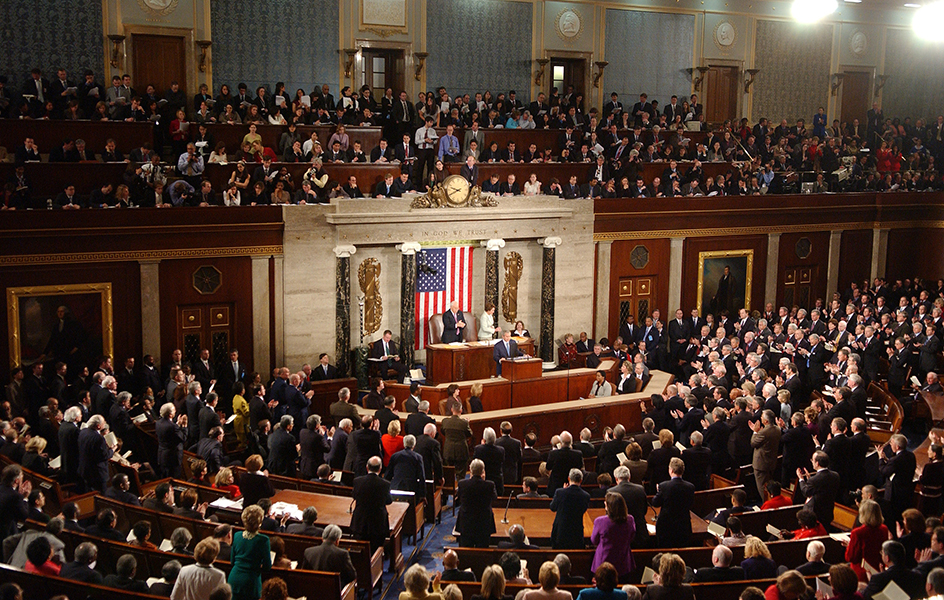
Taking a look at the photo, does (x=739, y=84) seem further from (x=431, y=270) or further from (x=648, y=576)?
(x=648, y=576)

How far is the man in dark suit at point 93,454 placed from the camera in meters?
10.7

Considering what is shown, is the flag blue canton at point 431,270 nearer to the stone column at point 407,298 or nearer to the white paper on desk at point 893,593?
the stone column at point 407,298

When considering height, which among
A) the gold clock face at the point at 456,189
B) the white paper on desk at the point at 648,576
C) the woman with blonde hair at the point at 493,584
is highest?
the gold clock face at the point at 456,189

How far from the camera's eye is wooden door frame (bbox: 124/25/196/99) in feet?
62.4


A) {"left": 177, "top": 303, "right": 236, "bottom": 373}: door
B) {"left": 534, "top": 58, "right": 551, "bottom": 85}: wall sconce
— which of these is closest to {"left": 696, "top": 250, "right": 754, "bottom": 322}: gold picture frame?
{"left": 534, "top": 58, "right": 551, "bottom": 85}: wall sconce

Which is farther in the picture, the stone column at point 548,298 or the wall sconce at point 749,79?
the wall sconce at point 749,79

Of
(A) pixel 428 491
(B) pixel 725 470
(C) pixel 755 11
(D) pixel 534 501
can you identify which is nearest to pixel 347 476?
(A) pixel 428 491

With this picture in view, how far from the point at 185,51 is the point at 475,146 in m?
6.88

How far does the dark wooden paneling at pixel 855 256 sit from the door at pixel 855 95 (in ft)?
20.9

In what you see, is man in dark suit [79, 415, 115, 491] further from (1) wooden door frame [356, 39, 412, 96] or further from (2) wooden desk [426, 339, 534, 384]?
(1) wooden door frame [356, 39, 412, 96]

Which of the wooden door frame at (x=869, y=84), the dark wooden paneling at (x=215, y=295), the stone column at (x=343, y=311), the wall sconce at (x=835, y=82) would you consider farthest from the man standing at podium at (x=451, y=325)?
the wall sconce at (x=835, y=82)

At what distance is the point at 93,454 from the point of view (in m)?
10.8

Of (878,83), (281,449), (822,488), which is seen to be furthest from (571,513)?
(878,83)

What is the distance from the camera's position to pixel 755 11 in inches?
1022
